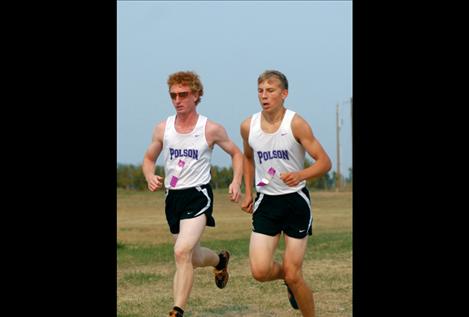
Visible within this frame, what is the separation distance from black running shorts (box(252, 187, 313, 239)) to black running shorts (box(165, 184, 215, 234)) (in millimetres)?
648

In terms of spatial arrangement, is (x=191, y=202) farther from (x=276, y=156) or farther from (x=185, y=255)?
(x=276, y=156)

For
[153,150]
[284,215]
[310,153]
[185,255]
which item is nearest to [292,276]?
[284,215]

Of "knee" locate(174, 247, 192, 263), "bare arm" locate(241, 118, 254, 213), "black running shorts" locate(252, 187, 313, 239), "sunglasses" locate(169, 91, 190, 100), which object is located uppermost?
"sunglasses" locate(169, 91, 190, 100)

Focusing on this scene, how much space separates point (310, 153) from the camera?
26.9ft

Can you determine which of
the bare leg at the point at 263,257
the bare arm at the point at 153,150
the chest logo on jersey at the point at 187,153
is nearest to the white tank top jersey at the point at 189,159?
the chest logo on jersey at the point at 187,153

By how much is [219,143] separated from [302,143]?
1.08 m

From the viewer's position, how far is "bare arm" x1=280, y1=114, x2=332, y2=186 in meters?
8.00

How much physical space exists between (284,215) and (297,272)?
0.62 m

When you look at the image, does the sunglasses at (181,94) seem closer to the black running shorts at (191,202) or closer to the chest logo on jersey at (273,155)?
the black running shorts at (191,202)

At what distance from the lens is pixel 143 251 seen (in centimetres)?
1605

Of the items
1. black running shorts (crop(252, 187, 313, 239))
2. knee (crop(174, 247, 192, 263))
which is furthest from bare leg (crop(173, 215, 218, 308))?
black running shorts (crop(252, 187, 313, 239))

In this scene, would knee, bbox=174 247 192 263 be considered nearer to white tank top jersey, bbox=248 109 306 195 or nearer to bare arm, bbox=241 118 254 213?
bare arm, bbox=241 118 254 213

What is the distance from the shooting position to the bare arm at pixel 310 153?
8.00m
